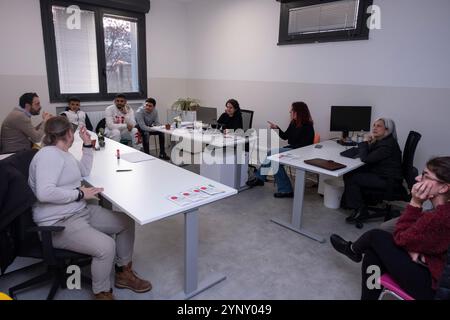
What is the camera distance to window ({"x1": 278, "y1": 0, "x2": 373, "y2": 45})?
386cm

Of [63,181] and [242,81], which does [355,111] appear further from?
[63,181]

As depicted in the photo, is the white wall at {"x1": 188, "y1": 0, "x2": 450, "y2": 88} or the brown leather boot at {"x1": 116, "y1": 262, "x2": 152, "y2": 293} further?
the white wall at {"x1": 188, "y1": 0, "x2": 450, "y2": 88}

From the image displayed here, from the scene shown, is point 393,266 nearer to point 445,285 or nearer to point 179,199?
point 445,285

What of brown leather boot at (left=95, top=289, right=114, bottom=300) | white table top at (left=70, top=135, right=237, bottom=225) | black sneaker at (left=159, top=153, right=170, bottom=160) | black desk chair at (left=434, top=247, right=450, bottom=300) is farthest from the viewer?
black sneaker at (left=159, top=153, right=170, bottom=160)

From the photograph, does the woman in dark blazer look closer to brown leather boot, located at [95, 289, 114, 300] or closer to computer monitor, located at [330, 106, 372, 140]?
computer monitor, located at [330, 106, 372, 140]

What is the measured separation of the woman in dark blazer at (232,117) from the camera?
448cm

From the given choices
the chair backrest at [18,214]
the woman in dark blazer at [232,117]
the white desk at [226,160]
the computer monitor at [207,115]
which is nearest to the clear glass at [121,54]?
the computer monitor at [207,115]

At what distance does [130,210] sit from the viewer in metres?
1.81

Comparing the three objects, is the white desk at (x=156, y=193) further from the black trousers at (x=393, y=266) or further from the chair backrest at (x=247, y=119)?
the chair backrest at (x=247, y=119)

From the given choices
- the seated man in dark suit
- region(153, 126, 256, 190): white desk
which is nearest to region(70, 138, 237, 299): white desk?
region(153, 126, 256, 190): white desk

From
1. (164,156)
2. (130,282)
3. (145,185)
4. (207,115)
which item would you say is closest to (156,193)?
(145,185)

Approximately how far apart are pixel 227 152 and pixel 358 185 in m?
1.69

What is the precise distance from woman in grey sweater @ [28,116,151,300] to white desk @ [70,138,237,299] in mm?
199
